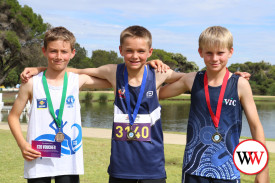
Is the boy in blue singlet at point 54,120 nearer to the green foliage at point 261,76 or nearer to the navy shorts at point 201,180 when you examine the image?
the navy shorts at point 201,180

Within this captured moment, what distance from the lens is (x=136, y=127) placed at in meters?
3.01

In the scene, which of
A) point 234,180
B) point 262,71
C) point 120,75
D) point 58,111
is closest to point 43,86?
point 58,111

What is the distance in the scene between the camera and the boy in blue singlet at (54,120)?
2.98 m

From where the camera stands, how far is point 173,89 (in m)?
3.27

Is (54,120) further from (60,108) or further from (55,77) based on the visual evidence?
(55,77)

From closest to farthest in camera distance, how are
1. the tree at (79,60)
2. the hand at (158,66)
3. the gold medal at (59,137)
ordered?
the gold medal at (59,137), the hand at (158,66), the tree at (79,60)

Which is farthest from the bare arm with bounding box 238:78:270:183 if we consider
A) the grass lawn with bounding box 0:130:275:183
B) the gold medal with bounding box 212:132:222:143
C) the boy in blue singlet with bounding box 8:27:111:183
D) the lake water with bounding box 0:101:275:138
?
the lake water with bounding box 0:101:275:138

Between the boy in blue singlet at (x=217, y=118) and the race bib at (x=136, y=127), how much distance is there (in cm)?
36

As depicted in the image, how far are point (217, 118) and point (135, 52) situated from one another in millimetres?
891

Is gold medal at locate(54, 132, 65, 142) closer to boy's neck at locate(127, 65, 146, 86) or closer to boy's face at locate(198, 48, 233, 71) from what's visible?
boy's neck at locate(127, 65, 146, 86)

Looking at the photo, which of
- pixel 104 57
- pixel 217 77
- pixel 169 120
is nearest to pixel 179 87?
pixel 217 77

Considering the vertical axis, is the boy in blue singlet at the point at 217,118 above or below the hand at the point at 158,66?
below

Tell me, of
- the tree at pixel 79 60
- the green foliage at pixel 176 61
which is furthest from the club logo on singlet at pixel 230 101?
the green foliage at pixel 176 61

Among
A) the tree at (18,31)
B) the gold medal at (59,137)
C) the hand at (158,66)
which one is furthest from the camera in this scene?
the tree at (18,31)
